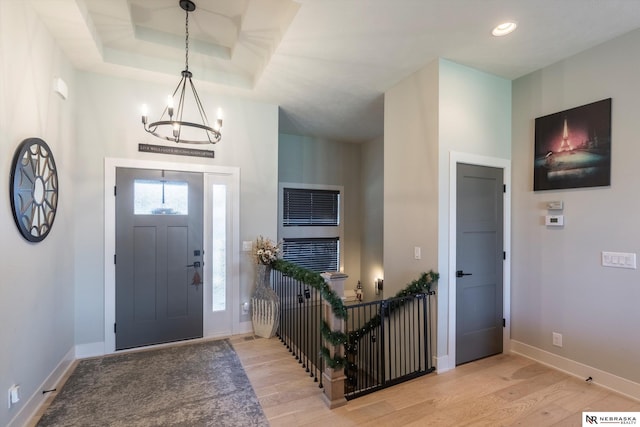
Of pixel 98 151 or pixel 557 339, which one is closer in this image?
pixel 557 339

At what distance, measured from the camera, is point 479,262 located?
10.9ft

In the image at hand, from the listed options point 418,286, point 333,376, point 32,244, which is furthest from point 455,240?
point 32,244

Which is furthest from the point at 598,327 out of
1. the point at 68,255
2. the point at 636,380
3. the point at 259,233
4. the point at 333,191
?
the point at 68,255

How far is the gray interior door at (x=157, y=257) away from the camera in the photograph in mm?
3480

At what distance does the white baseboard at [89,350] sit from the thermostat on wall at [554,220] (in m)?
5.19

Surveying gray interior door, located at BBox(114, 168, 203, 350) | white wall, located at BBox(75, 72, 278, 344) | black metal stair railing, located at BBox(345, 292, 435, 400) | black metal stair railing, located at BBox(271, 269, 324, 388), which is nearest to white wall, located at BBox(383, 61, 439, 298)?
black metal stair railing, located at BBox(345, 292, 435, 400)

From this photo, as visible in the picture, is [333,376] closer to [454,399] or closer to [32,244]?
[454,399]

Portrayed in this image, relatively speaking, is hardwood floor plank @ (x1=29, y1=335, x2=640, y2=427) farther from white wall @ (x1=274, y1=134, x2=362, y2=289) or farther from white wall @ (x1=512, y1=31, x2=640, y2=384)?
white wall @ (x1=274, y1=134, x2=362, y2=289)

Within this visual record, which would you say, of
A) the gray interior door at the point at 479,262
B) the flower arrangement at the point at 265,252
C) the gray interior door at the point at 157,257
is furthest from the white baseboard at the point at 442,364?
the gray interior door at the point at 157,257

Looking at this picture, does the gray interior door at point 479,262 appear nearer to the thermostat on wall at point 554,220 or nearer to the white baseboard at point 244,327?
the thermostat on wall at point 554,220

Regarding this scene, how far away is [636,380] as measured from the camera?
8.27 feet

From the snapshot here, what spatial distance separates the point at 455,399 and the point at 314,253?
12.2ft

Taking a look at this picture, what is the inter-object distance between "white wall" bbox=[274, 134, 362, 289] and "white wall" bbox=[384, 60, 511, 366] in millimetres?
2395

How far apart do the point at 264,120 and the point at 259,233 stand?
1.63m
